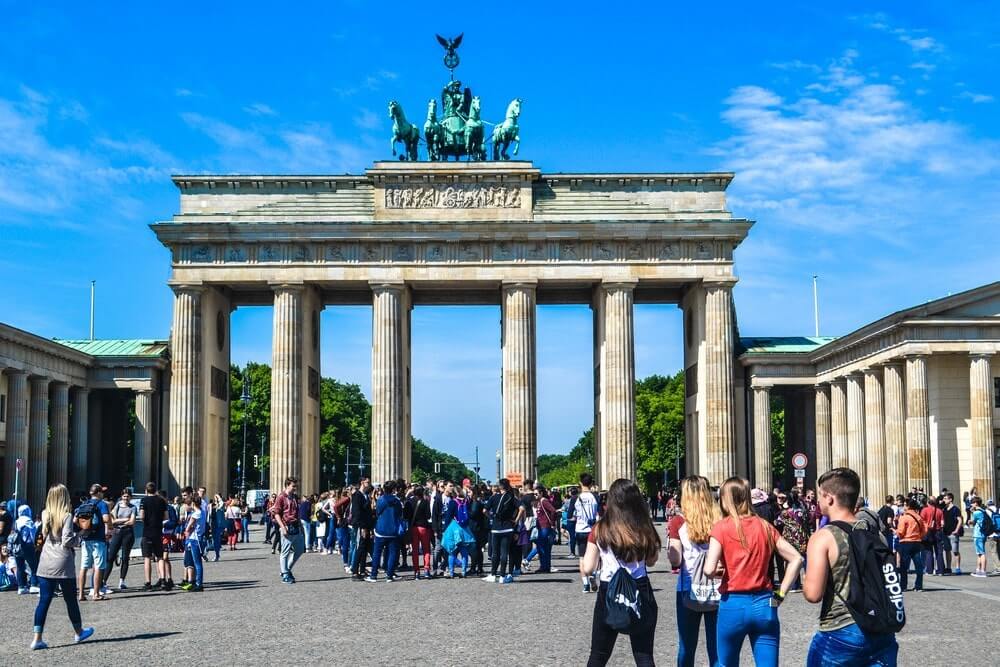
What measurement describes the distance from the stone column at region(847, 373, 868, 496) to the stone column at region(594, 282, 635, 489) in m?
10.3

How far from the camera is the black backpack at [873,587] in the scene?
800 centimetres

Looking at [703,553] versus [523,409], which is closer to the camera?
[703,553]

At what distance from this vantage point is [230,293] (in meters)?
68.4

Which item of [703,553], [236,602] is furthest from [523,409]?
[703,553]

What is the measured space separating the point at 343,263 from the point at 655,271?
1552cm

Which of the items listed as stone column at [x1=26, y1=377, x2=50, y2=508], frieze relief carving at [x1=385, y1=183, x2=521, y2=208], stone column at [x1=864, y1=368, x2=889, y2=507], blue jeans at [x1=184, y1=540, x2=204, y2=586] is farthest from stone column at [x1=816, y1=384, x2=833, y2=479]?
blue jeans at [x1=184, y1=540, x2=204, y2=586]

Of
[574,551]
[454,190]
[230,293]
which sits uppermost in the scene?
[454,190]

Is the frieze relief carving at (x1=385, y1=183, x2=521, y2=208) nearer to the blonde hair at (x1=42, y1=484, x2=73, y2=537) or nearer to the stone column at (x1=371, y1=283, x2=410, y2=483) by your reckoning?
the stone column at (x1=371, y1=283, x2=410, y2=483)

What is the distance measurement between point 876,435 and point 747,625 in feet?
161

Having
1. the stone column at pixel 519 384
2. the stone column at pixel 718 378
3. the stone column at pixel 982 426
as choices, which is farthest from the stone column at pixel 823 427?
the stone column at pixel 982 426

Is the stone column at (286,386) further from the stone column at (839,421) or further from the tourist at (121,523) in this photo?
the tourist at (121,523)

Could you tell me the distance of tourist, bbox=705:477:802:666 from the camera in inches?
386

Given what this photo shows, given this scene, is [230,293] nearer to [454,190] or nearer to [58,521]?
[454,190]

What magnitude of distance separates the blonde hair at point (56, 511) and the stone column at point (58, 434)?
152 feet
